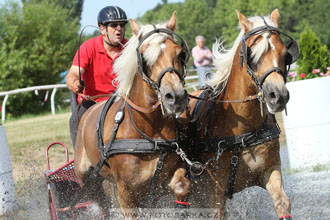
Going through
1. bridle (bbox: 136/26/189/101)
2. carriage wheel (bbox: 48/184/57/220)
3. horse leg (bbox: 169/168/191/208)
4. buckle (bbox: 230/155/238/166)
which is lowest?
carriage wheel (bbox: 48/184/57/220)

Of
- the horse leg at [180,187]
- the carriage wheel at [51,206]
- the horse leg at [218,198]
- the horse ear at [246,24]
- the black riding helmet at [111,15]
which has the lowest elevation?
the carriage wheel at [51,206]

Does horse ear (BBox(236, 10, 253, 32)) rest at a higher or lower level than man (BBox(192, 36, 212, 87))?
higher

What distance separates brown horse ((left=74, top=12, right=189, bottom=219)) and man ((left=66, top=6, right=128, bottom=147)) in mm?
1098

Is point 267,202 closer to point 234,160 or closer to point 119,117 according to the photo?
point 234,160

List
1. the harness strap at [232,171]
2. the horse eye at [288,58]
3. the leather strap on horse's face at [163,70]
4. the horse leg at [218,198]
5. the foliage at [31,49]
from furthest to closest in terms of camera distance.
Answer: the foliage at [31,49] → the horse leg at [218,198] → the harness strap at [232,171] → the horse eye at [288,58] → the leather strap on horse's face at [163,70]

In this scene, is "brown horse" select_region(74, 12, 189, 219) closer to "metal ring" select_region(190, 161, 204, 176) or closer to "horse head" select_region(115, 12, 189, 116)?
"horse head" select_region(115, 12, 189, 116)

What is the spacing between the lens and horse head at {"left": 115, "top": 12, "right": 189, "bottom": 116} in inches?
150

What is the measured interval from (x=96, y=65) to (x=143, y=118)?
5.38 feet

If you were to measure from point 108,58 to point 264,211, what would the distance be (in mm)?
2581

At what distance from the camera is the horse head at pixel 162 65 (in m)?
3.81

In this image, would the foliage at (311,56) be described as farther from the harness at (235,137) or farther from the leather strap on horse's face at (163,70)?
the leather strap on horse's face at (163,70)

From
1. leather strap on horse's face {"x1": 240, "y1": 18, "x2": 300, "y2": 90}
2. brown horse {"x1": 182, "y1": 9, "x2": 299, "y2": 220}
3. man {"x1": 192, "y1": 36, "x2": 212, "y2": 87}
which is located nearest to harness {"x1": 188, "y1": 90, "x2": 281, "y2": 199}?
brown horse {"x1": 182, "y1": 9, "x2": 299, "y2": 220}

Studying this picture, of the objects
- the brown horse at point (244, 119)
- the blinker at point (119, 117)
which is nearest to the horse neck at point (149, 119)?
the blinker at point (119, 117)

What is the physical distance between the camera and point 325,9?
46.0 m
